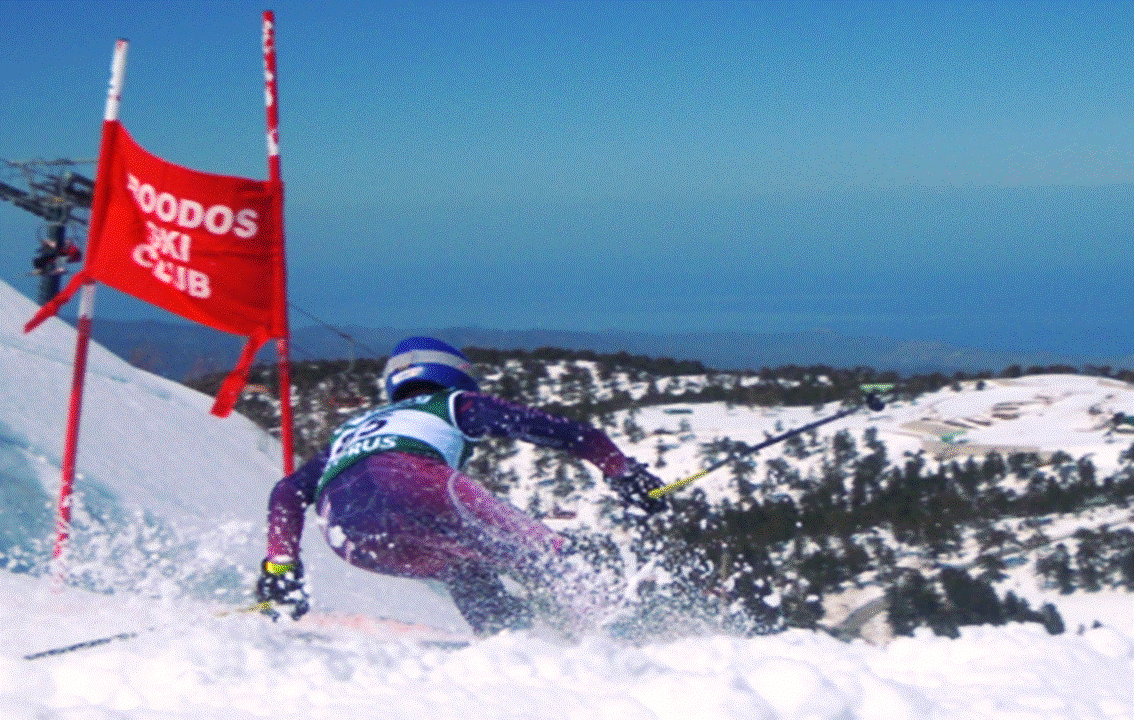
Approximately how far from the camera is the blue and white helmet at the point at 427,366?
14.0 feet

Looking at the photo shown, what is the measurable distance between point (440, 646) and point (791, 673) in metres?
1.23

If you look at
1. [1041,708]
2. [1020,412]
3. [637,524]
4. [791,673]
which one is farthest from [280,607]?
[1020,412]

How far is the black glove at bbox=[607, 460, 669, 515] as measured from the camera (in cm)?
428

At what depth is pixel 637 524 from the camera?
4.66 m

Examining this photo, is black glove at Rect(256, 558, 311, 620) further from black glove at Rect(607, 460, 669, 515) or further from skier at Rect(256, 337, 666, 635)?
black glove at Rect(607, 460, 669, 515)

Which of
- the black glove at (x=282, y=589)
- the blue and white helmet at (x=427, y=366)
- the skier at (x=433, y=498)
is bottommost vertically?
the black glove at (x=282, y=589)

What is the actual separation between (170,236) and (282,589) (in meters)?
2.51

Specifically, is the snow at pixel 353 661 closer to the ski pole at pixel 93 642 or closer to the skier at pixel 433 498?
the ski pole at pixel 93 642

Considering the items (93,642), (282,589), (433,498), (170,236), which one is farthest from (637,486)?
(170,236)

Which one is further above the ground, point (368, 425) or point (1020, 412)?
point (368, 425)

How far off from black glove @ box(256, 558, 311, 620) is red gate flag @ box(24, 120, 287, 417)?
229 centimetres

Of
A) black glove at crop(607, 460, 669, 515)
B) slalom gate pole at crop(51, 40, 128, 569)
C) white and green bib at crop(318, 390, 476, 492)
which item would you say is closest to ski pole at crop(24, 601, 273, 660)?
white and green bib at crop(318, 390, 476, 492)

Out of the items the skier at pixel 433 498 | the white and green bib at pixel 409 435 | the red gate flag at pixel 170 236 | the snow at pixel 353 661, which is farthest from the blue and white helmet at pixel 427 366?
the red gate flag at pixel 170 236

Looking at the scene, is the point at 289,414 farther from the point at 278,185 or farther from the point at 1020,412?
the point at 1020,412
